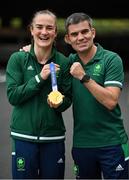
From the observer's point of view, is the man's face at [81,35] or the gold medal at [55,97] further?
the man's face at [81,35]

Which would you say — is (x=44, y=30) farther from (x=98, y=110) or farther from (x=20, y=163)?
(x=20, y=163)

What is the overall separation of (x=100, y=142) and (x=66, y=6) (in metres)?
29.3

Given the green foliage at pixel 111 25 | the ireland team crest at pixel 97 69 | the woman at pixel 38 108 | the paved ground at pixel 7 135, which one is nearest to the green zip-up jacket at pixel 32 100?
the woman at pixel 38 108

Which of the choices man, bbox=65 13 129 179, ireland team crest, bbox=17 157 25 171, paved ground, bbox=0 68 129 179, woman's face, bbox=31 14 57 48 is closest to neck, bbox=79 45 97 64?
man, bbox=65 13 129 179

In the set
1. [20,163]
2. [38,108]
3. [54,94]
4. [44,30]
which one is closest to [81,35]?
[44,30]

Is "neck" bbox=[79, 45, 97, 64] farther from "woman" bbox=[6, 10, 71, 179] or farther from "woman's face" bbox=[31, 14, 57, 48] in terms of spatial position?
"woman's face" bbox=[31, 14, 57, 48]

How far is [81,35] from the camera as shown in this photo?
12.4 feet

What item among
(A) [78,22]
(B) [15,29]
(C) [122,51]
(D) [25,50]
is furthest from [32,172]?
(B) [15,29]

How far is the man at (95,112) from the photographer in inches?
149

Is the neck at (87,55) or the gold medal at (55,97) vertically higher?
the neck at (87,55)

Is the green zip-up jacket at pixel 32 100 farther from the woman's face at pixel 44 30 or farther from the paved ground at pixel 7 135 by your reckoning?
the paved ground at pixel 7 135

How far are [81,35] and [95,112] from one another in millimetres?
609

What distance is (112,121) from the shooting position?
384 centimetres

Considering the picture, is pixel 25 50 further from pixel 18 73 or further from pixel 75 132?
pixel 75 132
